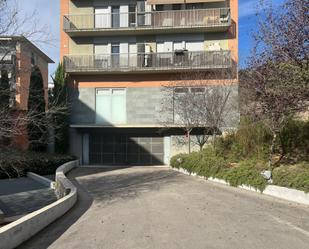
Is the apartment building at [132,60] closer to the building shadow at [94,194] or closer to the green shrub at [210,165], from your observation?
the building shadow at [94,194]

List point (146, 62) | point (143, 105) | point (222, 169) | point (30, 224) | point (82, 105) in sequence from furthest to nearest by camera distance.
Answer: point (82, 105)
point (143, 105)
point (146, 62)
point (222, 169)
point (30, 224)

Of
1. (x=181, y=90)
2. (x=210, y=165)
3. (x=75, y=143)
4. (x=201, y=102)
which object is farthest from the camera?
(x=75, y=143)

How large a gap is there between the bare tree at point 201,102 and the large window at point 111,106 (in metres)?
3.43

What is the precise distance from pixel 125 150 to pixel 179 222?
24.2 meters

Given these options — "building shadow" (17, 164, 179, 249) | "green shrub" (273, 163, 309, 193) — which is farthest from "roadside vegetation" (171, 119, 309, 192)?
"building shadow" (17, 164, 179, 249)

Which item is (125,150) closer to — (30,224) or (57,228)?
(57,228)

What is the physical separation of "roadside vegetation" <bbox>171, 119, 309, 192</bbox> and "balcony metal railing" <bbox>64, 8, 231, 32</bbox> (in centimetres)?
1122

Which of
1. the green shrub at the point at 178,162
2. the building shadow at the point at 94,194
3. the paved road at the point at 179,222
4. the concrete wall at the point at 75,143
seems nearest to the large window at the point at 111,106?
the concrete wall at the point at 75,143

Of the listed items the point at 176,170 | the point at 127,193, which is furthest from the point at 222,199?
the point at 176,170

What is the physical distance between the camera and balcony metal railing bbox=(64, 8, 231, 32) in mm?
31688

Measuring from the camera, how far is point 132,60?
32500 mm

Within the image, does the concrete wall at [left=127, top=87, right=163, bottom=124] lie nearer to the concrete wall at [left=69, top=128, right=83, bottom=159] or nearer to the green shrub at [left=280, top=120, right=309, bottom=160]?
the concrete wall at [left=69, top=128, right=83, bottom=159]

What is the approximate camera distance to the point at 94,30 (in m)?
32.3

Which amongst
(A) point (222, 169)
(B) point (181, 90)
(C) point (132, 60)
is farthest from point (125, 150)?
(A) point (222, 169)
